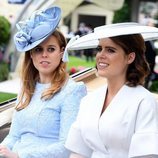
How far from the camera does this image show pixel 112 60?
1828mm

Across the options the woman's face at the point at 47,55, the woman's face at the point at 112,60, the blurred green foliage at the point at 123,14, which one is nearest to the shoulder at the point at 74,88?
the woman's face at the point at 47,55

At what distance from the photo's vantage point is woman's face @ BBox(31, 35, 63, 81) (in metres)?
2.22

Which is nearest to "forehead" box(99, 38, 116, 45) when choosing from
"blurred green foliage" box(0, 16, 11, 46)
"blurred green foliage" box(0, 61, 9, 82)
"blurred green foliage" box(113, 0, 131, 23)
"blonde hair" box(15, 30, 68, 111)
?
"blonde hair" box(15, 30, 68, 111)

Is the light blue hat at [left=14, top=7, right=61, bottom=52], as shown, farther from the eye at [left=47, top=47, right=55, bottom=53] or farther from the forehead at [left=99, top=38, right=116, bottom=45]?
the forehead at [left=99, top=38, right=116, bottom=45]

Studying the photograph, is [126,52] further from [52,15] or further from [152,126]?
[52,15]

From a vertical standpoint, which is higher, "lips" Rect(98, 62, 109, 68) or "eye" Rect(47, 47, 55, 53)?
"lips" Rect(98, 62, 109, 68)

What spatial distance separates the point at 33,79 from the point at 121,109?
734mm

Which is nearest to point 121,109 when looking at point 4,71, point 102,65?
point 102,65

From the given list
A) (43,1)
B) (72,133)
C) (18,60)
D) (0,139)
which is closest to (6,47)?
(18,60)

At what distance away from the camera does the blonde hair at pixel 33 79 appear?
2.21 metres

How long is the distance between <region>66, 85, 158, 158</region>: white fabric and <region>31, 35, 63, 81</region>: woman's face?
409mm

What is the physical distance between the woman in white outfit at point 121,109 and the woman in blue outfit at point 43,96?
0.77ft

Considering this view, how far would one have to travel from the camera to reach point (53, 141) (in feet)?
7.16

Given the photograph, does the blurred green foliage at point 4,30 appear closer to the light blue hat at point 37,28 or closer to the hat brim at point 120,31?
the light blue hat at point 37,28
